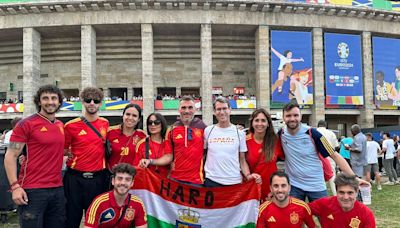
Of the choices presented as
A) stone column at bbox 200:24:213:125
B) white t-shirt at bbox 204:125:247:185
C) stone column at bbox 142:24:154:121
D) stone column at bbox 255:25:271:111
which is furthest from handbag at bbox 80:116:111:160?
stone column at bbox 255:25:271:111

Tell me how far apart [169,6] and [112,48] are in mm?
6193

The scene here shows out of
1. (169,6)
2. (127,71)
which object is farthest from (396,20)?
(127,71)

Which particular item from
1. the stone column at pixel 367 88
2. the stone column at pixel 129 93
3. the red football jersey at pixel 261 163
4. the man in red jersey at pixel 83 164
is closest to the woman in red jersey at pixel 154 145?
the man in red jersey at pixel 83 164

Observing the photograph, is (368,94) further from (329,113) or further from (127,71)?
(127,71)

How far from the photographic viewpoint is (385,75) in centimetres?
3119

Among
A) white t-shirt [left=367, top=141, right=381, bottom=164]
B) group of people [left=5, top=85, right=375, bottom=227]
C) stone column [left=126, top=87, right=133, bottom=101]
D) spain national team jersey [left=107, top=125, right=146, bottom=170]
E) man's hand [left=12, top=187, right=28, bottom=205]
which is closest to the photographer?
man's hand [left=12, top=187, right=28, bottom=205]

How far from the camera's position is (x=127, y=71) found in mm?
30375

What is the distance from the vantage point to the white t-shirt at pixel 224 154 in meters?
4.58

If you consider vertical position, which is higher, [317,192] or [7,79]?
[7,79]

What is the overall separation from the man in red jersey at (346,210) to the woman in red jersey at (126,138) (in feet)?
8.20

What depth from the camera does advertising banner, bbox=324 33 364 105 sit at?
98.1ft

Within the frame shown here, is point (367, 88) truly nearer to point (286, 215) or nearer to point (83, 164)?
point (286, 215)

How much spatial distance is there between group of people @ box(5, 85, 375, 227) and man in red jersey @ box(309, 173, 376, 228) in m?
0.01

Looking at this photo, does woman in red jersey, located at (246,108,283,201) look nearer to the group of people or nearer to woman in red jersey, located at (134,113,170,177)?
the group of people
